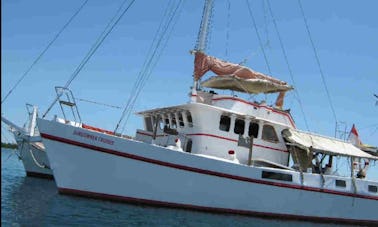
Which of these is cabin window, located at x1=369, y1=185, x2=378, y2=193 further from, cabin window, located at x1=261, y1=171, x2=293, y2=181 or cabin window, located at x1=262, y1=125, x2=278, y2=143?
cabin window, located at x1=262, y1=125, x2=278, y2=143

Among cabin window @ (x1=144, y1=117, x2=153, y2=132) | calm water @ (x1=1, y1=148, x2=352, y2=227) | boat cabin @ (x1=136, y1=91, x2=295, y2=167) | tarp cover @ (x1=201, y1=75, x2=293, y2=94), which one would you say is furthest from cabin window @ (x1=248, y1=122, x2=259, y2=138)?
cabin window @ (x1=144, y1=117, x2=153, y2=132)

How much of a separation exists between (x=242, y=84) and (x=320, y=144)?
4569 millimetres

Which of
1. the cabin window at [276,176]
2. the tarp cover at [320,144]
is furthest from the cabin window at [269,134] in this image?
the cabin window at [276,176]

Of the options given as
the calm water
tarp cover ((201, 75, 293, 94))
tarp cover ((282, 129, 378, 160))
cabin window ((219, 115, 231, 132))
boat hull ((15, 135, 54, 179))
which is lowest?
the calm water

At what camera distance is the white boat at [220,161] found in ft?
45.3

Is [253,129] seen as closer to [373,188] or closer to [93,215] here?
[373,188]

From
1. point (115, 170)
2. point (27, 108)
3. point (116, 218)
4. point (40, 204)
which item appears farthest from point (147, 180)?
point (27, 108)

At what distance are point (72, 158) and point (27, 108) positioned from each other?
6.52 m

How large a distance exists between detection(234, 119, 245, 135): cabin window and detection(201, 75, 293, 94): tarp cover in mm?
1807

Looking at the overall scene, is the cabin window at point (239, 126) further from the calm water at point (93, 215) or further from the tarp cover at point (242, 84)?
the calm water at point (93, 215)

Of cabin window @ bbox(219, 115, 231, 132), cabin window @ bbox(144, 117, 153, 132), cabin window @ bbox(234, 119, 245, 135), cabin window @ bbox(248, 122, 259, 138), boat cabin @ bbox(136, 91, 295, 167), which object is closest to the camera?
boat cabin @ bbox(136, 91, 295, 167)

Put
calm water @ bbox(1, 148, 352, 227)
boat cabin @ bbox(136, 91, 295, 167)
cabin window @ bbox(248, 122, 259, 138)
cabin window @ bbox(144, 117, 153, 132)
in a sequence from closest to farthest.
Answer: calm water @ bbox(1, 148, 352, 227) → boat cabin @ bbox(136, 91, 295, 167) → cabin window @ bbox(248, 122, 259, 138) → cabin window @ bbox(144, 117, 153, 132)

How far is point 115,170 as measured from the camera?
1377 centimetres

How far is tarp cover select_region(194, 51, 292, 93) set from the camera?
683 inches
